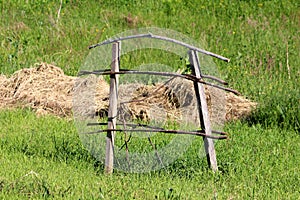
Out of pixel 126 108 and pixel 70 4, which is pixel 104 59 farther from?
pixel 70 4

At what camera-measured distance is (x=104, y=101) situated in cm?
1035

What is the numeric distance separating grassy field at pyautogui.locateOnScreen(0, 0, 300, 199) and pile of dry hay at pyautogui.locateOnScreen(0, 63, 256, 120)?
43cm

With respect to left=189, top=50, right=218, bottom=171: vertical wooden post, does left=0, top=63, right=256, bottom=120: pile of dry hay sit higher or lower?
higher

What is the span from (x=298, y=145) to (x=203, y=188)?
7.94 feet

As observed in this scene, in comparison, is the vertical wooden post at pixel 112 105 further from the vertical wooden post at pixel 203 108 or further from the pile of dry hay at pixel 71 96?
the pile of dry hay at pixel 71 96

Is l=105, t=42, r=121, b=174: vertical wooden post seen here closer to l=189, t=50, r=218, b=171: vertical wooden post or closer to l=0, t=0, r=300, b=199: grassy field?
l=0, t=0, r=300, b=199: grassy field

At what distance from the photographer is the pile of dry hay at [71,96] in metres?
10.1

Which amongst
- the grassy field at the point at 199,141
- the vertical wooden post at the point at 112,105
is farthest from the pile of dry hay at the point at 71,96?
the vertical wooden post at the point at 112,105

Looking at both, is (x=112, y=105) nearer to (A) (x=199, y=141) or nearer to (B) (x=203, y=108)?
(B) (x=203, y=108)

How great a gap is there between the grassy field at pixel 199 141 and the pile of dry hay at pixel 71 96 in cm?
43

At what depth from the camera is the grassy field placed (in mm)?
6309

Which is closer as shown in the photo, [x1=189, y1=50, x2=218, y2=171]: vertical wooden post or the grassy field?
the grassy field

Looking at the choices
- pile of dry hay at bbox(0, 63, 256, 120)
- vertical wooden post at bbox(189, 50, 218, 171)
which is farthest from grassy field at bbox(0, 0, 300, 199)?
pile of dry hay at bbox(0, 63, 256, 120)

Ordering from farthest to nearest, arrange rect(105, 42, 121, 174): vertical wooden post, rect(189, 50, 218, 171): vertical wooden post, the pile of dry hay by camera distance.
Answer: the pile of dry hay, rect(105, 42, 121, 174): vertical wooden post, rect(189, 50, 218, 171): vertical wooden post
